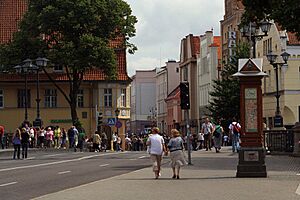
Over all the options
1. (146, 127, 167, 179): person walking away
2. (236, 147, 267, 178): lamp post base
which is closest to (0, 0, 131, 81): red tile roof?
(146, 127, 167, 179): person walking away

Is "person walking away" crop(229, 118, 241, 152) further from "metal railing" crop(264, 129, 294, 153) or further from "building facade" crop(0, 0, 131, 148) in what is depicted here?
"building facade" crop(0, 0, 131, 148)

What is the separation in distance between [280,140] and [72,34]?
3143 cm

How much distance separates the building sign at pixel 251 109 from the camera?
23.5m

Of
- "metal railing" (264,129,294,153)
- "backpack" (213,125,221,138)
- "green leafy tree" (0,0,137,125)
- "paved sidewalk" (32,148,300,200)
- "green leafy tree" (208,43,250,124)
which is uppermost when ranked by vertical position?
"green leafy tree" (0,0,137,125)

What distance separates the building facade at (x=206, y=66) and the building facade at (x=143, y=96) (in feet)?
146

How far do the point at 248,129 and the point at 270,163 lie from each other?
843 cm

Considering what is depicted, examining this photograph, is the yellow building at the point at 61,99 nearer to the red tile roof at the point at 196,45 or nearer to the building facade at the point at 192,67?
the building facade at the point at 192,67

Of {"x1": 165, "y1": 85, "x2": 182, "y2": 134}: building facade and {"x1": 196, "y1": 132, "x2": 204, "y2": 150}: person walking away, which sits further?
{"x1": 165, "y1": 85, "x2": 182, "y2": 134}: building facade

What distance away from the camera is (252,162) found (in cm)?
2328

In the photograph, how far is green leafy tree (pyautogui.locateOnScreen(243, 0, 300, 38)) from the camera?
2888cm

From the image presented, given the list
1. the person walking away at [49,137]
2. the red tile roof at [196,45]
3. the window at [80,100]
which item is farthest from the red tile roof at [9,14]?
the red tile roof at [196,45]

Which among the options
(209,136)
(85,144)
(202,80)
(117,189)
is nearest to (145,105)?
(202,80)

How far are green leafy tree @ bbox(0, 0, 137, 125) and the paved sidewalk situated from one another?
38.6 metres

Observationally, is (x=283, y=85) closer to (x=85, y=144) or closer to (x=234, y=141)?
(x=85, y=144)
